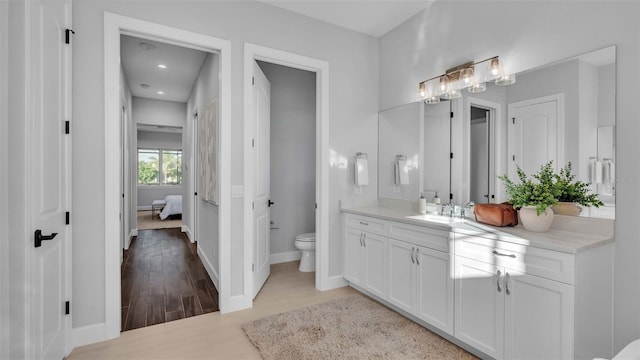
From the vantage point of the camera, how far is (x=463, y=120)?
2648 millimetres

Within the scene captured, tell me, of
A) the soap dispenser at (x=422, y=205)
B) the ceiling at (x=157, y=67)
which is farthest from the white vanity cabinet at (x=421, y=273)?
the ceiling at (x=157, y=67)

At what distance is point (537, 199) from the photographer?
1.94m

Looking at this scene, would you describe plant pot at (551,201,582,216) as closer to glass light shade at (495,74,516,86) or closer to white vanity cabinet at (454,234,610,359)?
white vanity cabinet at (454,234,610,359)

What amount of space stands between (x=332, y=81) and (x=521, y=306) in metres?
2.54

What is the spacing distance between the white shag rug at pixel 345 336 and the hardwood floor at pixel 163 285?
31.3 inches

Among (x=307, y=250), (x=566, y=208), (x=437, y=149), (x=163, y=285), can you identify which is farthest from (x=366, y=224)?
(x=163, y=285)

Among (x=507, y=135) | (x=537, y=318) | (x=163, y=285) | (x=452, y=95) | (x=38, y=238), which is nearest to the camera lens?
(x=38, y=238)

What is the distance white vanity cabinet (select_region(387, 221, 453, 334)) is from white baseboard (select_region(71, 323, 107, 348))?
2.22 m

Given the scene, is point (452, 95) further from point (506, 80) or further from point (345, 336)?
point (345, 336)

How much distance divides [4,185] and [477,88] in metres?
2.94

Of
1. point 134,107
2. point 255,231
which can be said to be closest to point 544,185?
point 255,231

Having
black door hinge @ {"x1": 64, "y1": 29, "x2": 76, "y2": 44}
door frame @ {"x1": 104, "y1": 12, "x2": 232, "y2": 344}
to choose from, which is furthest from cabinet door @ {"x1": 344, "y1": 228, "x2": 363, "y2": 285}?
black door hinge @ {"x1": 64, "y1": 29, "x2": 76, "y2": 44}

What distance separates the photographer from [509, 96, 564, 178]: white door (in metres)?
2.03

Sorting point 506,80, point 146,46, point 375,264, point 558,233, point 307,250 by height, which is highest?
point 146,46
